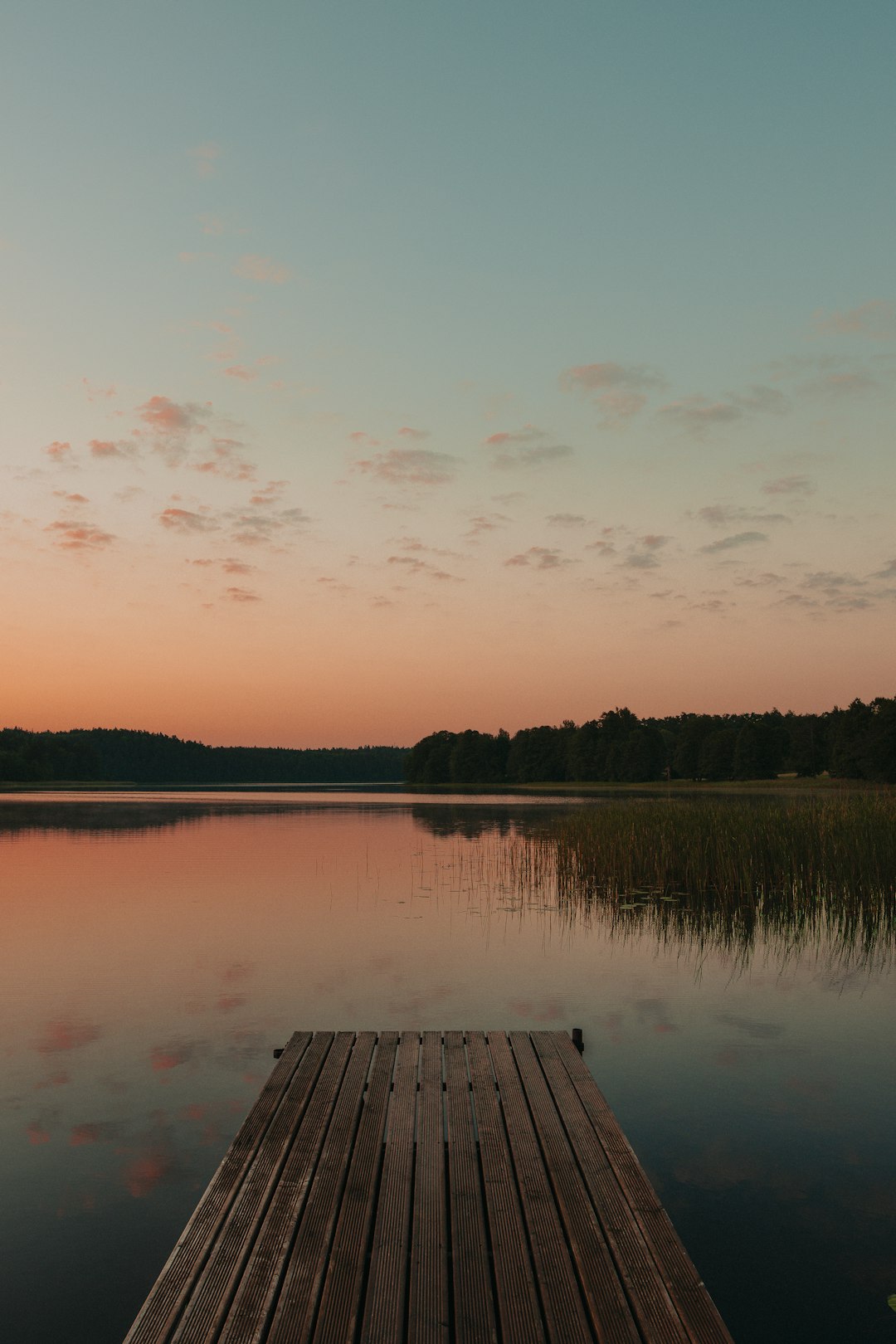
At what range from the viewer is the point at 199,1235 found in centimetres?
478

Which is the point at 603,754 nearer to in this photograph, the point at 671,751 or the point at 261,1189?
the point at 671,751

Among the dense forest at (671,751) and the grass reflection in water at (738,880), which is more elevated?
the dense forest at (671,751)

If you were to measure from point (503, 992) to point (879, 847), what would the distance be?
438 inches

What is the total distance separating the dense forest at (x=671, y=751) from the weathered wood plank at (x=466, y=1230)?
84668 millimetres

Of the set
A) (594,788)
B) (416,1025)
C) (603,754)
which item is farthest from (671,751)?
(416,1025)

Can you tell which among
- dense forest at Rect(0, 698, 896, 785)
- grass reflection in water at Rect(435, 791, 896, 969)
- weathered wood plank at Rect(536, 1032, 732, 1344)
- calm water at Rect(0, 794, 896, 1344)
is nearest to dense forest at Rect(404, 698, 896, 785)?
dense forest at Rect(0, 698, 896, 785)

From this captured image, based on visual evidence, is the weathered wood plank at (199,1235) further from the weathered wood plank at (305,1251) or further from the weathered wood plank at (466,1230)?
the weathered wood plank at (466,1230)

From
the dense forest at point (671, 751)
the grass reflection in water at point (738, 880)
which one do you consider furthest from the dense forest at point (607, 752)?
the grass reflection in water at point (738, 880)

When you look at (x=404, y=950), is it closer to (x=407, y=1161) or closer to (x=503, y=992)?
(x=503, y=992)

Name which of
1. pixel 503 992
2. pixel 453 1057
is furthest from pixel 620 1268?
pixel 503 992

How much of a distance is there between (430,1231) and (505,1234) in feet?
1.29

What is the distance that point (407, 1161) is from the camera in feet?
18.8

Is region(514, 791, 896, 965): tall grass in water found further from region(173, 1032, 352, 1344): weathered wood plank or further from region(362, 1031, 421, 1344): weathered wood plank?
region(362, 1031, 421, 1344): weathered wood plank

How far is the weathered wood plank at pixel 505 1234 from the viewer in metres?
4.02
